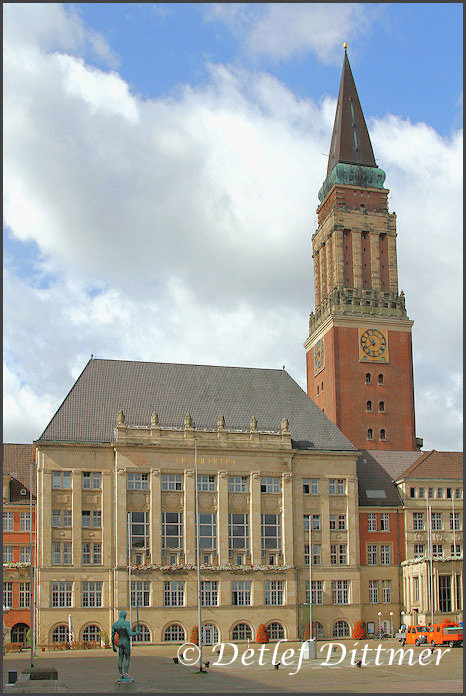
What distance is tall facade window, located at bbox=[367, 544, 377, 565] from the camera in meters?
82.6

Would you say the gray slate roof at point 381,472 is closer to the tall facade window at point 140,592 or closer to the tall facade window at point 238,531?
the tall facade window at point 238,531

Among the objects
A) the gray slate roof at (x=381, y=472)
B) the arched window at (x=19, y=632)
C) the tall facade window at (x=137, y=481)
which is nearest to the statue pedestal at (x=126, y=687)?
the tall facade window at (x=137, y=481)

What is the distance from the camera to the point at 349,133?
365 feet

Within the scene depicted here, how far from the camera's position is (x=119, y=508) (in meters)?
76.4

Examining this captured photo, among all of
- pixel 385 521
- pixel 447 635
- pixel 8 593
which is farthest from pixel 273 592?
pixel 8 593

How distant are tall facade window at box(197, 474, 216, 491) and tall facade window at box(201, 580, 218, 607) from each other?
Result: 7.49 meters

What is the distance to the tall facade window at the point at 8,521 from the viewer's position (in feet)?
272

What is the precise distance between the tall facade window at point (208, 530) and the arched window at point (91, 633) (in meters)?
10.5

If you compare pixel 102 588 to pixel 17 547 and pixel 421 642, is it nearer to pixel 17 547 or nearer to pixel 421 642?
pixel 17 547

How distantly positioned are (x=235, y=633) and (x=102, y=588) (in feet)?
37.2

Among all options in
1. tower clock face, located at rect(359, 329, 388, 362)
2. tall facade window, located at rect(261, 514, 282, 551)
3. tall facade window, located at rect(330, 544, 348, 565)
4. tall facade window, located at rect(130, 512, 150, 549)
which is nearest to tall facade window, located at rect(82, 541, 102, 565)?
tall facade window, located at rect(130, 512, 150, 549)

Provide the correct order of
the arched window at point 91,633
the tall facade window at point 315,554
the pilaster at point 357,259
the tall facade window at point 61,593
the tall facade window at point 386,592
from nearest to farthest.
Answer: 1. the arched window at point 91,633
2. the tall facade window at point 61,593
3. the tall facade window at point 315,554
4. the tall facade window at point 386,592
5. the pilaster at point 357,259

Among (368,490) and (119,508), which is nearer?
(119,508)

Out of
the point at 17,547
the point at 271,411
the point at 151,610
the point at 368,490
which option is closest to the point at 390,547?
the point at 368,490
